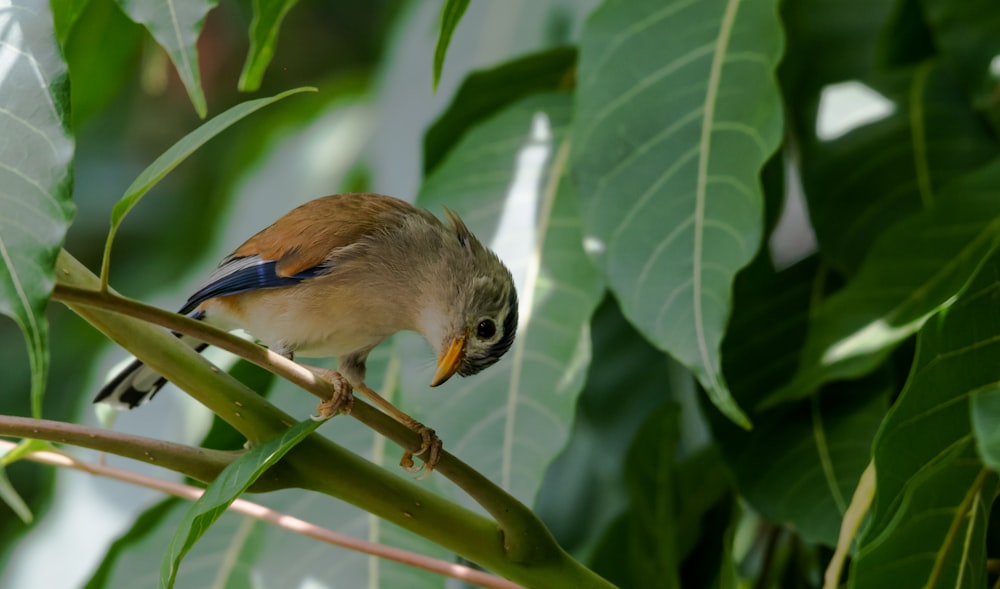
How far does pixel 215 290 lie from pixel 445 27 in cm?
38

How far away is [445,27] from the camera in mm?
980

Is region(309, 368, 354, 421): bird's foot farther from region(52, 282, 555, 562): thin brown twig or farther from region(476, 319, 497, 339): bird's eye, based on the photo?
region(476, 319, 497, 339): bird's eye

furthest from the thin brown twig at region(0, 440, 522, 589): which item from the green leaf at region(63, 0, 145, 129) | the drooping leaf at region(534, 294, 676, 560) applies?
the green leaf at region(63, 0, 145, 129)

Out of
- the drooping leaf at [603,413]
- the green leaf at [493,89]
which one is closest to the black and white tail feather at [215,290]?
the green leaf at [493,89]

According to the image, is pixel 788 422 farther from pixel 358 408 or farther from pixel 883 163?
pixel 358 408

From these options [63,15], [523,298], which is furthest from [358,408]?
[523,298]

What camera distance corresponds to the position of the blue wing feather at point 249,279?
1.15 metres

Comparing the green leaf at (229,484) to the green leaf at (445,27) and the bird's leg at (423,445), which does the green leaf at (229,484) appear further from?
the green leaf at (445,27)

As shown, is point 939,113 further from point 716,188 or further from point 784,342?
point 716,188

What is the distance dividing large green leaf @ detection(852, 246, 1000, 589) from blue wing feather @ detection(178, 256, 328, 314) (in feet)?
1.94

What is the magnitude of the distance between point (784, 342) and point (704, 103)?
40 cm

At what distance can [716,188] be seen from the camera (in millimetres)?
1283

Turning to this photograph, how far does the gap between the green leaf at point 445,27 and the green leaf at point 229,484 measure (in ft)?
1.08

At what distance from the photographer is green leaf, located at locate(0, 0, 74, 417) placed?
2.25ft
